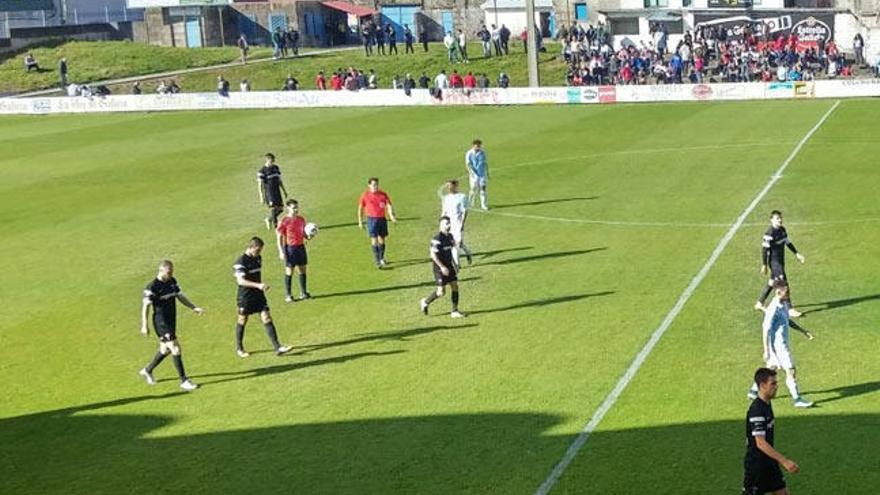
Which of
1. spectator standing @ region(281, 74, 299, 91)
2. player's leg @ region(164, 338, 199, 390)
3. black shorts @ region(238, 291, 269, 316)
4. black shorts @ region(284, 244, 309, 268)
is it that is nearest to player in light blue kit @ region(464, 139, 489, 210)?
black shorts @ region(284, 244, 309, 268)

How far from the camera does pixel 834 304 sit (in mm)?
22688

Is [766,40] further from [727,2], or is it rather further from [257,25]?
[257,25]

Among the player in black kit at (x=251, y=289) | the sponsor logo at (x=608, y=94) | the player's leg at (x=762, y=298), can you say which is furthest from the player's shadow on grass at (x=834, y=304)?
the sponsor logo at (x=608, y=94)

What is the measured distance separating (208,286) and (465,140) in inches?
914

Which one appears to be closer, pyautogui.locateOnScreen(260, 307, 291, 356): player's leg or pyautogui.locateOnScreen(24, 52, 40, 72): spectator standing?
pyautogui.locateOnScreen(260, 307, 291, 356): player's leg

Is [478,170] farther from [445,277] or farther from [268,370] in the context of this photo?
[268,370]

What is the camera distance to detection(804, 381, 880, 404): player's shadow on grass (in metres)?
17.6

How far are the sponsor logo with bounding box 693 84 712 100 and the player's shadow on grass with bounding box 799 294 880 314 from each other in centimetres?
3678

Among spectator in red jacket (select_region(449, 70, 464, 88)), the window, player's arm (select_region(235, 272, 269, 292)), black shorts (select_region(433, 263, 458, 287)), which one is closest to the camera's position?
player's arm (select_region(235, 272, 269, 292))

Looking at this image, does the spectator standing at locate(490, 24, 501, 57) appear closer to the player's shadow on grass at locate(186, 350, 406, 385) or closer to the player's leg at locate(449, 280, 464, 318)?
the player's leg at locate(449, 280, 464, 318)

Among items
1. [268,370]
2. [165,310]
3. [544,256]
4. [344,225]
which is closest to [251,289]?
[268,370]

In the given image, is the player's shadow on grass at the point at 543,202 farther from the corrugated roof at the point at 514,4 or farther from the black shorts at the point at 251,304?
the corrugated roof at the point at 514,4

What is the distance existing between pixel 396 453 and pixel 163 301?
5339 millimetres

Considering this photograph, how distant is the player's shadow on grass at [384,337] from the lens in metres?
21.6
